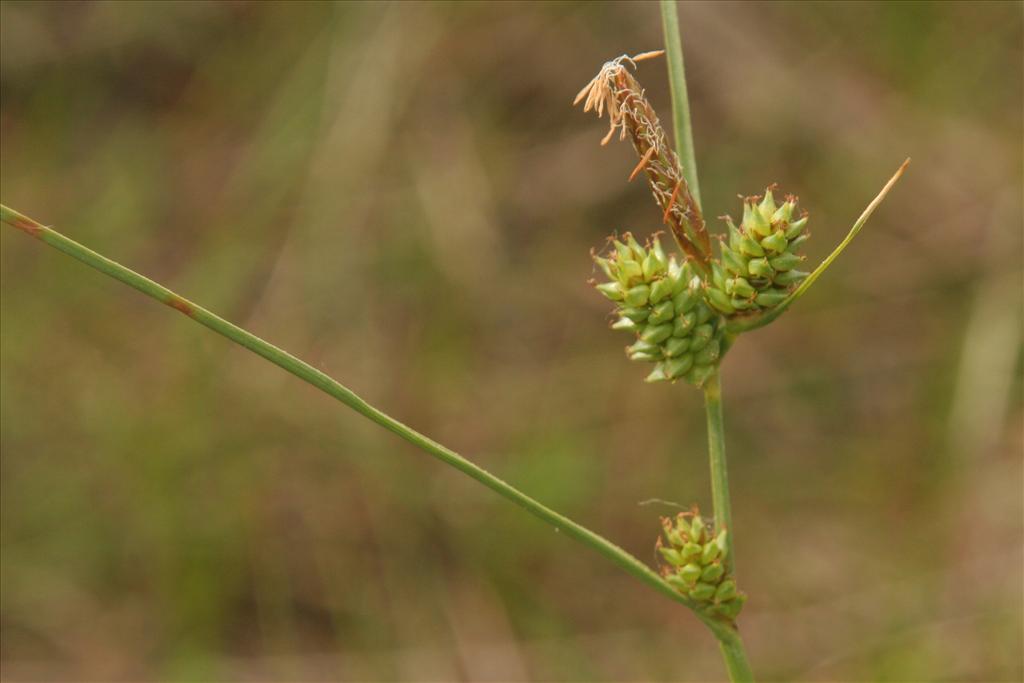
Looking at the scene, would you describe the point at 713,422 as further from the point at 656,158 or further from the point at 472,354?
the point at 472,354

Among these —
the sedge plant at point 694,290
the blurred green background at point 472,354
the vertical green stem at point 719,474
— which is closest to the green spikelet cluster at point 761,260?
the sedge plant at point 694,290

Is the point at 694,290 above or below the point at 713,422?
above

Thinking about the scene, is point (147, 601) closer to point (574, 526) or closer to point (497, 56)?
point (497, 56)

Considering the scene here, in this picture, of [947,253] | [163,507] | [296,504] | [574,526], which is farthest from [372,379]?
[574,526]

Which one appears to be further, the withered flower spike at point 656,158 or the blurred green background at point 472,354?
the blurred green background at point 472,354

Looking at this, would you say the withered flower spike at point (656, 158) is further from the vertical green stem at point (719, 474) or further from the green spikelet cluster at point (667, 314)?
the vertical green stem at point (719, 474)

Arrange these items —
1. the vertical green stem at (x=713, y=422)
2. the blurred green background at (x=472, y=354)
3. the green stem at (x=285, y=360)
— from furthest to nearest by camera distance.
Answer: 1. the blurred green background at (x=472, y=354)
2. the vertical green stem at (x=713, y=422)
3. the green stem at (x=285, y=360)

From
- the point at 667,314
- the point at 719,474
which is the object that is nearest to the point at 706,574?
the point at 719,474
